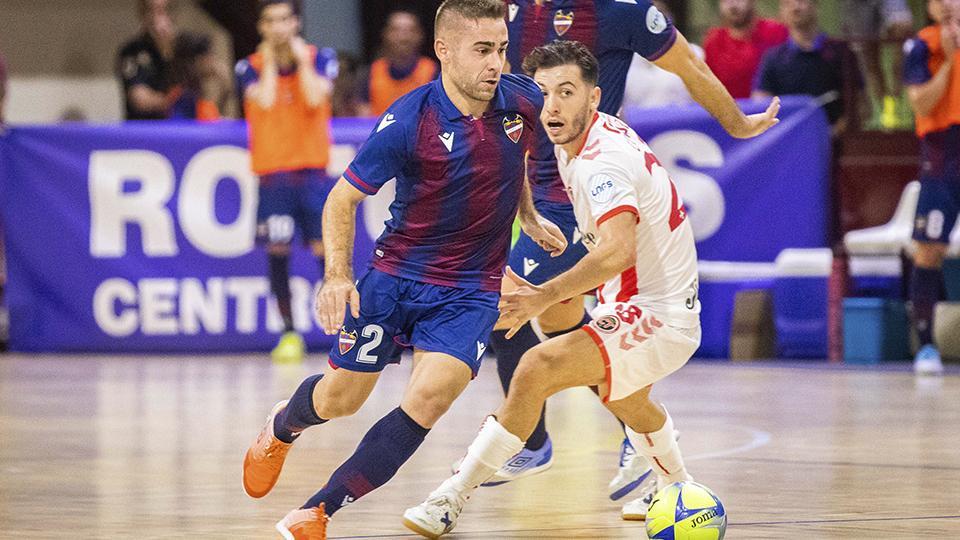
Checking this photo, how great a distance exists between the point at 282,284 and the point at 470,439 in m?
5.21

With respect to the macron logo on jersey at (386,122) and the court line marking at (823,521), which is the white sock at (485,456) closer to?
the court line marking at (823,521)

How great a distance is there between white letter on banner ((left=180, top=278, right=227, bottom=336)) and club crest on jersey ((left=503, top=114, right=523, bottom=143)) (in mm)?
8454

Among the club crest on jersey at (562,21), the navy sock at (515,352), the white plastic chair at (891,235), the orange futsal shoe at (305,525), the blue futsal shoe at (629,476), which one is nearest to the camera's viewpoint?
the orange futsal shoe at (305,525)

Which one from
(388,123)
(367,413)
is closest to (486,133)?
(388,123)

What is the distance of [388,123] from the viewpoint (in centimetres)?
545

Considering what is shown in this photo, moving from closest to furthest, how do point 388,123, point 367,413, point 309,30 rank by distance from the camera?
point 388,123 < point 367,413 < point 309,30

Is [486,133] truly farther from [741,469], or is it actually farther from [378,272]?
[741,469]

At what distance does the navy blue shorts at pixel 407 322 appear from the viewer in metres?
5.46

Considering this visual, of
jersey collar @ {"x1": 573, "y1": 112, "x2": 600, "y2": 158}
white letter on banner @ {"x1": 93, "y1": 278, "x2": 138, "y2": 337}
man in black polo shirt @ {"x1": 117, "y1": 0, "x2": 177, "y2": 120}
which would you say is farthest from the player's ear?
man in black polo shirt @ {"x1": 117, "y1": 0, "x2": 177, "y2": 120}

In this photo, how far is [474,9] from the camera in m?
5.44

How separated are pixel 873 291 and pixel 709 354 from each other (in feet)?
4.34

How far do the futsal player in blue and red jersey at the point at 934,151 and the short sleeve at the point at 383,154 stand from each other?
6.79 m

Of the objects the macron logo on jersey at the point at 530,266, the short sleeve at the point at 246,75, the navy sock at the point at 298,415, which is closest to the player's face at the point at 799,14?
the short sleeve at the point at 246,75

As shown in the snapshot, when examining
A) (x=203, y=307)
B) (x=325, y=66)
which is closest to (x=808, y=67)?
(x=325, y=66)
